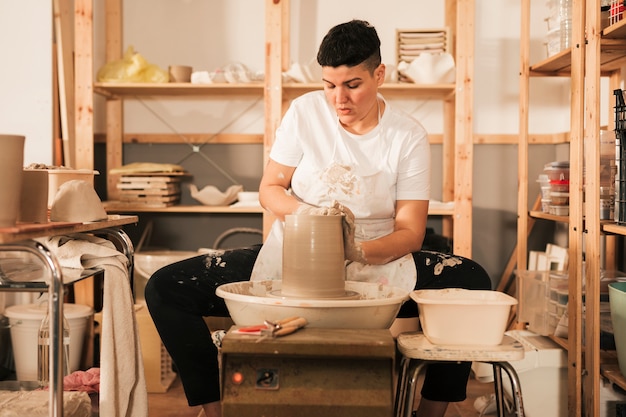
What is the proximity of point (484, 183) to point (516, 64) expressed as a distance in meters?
0.69

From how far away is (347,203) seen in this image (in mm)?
2393

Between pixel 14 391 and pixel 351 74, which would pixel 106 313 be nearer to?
pixel 14 391

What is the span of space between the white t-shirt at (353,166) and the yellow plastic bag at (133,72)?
4.94 feet

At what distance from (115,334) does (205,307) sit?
295 millimetres

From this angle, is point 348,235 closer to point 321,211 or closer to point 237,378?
point 321,211

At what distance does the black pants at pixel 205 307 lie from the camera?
212 cm

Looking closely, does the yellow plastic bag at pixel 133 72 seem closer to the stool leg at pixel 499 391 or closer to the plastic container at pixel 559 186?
the plastic container at pixel 559 186

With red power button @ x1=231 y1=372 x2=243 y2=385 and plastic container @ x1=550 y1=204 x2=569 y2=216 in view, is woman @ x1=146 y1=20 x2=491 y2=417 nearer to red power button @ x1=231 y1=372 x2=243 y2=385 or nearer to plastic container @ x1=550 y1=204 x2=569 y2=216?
red power button @ x1=231 y1=372 x2=243 y2=385

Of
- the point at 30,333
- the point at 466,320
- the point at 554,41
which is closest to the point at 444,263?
the point at 466,320

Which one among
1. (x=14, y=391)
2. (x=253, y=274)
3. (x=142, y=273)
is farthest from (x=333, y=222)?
(x=142, y=273)

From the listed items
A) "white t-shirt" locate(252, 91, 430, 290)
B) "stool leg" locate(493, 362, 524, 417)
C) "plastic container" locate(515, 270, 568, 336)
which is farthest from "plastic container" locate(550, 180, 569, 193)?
"stool leg" locate(493, 362, 524, 417)

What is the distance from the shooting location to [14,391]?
2354 millimetres


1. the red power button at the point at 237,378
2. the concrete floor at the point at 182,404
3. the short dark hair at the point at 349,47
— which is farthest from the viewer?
the concrete floor at the point at 182,404

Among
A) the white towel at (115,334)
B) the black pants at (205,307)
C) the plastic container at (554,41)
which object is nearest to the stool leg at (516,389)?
the black pants at (205,307)
